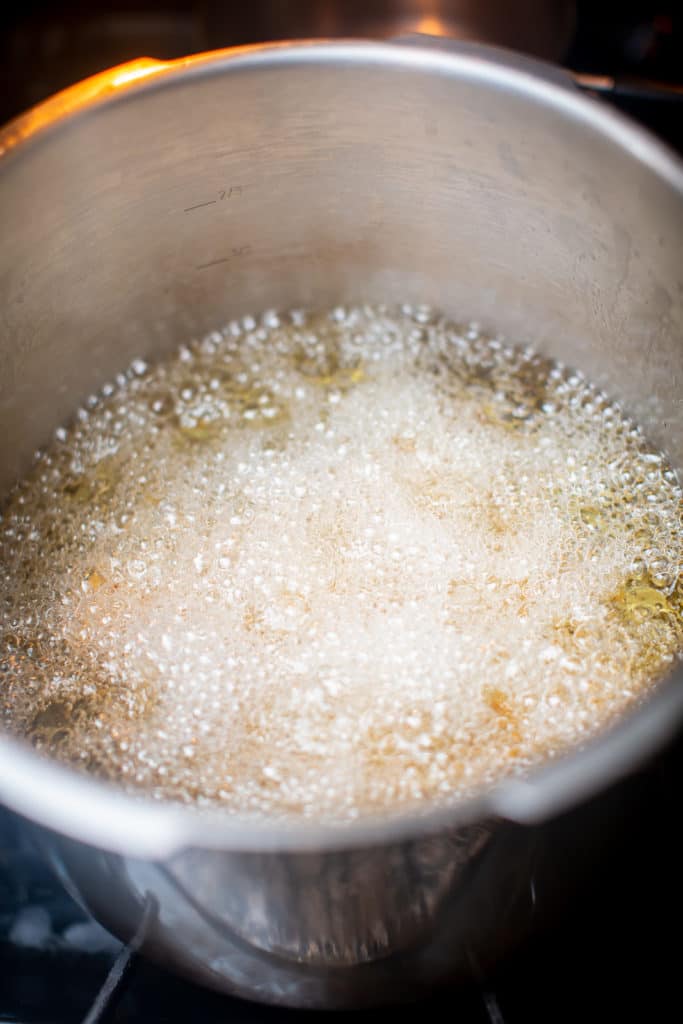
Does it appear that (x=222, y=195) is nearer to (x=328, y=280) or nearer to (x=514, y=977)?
(x=328, y=280)

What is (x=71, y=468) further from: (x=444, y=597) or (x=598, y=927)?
(x=598, y=927)

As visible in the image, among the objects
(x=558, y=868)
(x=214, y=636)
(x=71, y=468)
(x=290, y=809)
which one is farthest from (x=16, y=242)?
(x=558, y=868)

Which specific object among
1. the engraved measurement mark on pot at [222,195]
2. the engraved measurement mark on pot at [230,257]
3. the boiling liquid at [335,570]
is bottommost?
the boiling liquid at [335,570]

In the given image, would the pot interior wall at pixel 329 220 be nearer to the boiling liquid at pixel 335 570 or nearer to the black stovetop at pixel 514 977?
the boiling liquid at pixel 335 570

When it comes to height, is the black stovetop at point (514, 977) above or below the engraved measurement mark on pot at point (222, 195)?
below

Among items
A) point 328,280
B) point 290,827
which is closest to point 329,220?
point 328,280

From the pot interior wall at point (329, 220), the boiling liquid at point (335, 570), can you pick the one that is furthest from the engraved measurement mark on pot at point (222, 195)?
the boiling liquid at point (335, 570)

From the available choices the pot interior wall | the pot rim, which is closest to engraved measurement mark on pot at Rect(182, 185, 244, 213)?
the pot interior wall
